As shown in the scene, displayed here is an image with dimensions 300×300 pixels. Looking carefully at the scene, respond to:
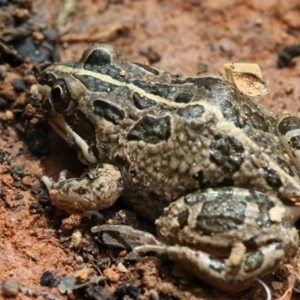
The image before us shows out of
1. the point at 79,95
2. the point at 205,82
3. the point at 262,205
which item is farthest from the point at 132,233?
the point at 205,82

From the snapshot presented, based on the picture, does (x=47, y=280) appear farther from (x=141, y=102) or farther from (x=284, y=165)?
(x=284, y=165)

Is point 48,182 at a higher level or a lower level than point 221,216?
lower

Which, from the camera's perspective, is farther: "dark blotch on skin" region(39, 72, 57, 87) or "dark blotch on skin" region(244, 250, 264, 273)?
"dark blotch on skin" region(39, 72, 57, 87)

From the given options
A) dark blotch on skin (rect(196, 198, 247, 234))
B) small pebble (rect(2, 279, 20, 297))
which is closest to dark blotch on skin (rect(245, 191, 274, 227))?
dark blotch on skin (rect(196, 198, 247, 234))

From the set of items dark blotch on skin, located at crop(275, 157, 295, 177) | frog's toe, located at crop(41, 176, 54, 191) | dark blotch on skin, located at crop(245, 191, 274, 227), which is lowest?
frog's toe, located at crop(41, 176, 54, 191)

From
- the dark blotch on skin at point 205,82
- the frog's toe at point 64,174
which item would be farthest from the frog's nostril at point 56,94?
the dark blotch on skin at point 205,82

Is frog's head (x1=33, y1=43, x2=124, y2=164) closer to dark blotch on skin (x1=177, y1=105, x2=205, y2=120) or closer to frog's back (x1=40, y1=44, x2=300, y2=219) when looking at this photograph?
frog's back (x1=40, y1=44, x2=300, y2=219)

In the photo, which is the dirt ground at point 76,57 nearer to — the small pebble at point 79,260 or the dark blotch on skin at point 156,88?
the small pebble at point 79,260

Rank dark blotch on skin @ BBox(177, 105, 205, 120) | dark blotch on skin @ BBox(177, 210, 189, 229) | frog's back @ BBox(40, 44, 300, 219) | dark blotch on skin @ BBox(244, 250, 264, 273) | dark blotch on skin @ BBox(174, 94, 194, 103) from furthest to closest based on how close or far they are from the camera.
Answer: dark blotch on skin @ BBox(174, 94, 194, 103)
dark blotch on skin @ BBox(177, 105, 205, 120)
frog's back @ BBox(40, 44, 300, 219)
dark blotch on skin @ BBox(177, 210, 189, 229)
dark blotch on skin @ BBox(244, 250, 264, 273)
